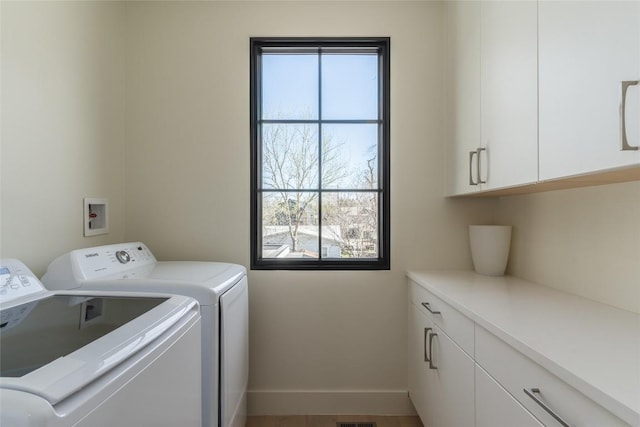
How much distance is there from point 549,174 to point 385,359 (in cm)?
143

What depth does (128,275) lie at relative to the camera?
5.07ft

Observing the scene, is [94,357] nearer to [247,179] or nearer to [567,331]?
[567,331]

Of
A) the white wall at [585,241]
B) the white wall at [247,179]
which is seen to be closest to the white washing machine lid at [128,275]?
the white wall at [247,179]

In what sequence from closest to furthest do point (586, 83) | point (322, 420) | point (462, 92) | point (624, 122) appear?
point (624, 122), point (586, 83), point (462, 92), point (322, 420)

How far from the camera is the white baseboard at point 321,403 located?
2.02 meters

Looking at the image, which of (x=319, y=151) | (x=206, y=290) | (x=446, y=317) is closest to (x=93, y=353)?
(x=206, y=290)

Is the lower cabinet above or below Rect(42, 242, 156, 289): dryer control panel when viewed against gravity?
below

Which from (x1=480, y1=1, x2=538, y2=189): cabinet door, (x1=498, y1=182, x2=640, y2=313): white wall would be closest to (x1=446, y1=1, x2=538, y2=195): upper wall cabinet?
(x1=480, y1=1, x2=538, y2=189): cabinet door

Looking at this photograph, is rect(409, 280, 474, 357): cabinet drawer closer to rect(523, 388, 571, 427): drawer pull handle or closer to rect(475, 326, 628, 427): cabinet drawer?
rect(475, 326, 628, 427): cabinet drawer

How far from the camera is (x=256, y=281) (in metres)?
2.05

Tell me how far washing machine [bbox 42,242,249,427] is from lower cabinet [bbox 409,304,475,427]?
0.92 meters

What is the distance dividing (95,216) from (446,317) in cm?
183

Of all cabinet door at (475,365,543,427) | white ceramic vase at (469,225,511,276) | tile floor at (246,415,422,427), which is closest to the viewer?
cabinet door at (475,365,543,427)

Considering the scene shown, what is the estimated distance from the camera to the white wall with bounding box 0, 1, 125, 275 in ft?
4.28
